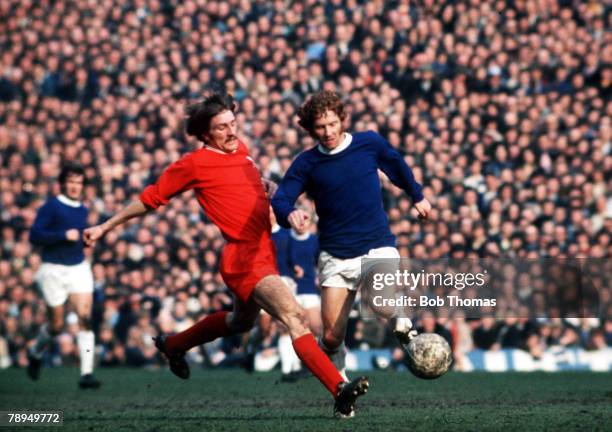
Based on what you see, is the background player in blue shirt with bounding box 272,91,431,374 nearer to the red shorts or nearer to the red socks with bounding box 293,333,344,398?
the red shorts

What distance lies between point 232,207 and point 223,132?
554mm

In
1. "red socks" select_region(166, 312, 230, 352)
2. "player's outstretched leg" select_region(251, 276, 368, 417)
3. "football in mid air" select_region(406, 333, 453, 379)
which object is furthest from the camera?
"red socks" select_region(166, 312, 230, 352)

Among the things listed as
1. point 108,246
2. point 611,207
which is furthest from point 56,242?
point 611,207

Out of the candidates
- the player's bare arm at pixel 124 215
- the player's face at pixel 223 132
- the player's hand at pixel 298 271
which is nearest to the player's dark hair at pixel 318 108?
the player's face at pixel 223 132

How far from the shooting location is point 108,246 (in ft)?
51.6

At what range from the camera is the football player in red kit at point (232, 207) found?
295 inches

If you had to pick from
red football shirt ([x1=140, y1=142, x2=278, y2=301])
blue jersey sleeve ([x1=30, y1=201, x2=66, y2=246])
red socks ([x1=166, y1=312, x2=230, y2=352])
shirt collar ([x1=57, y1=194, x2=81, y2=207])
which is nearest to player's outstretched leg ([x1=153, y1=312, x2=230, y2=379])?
red socks ([x1=166, y1=312, x2=230, y2=352])

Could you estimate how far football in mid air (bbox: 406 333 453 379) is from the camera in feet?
24.5

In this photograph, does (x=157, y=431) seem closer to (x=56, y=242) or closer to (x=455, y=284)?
(x=56, y=242)

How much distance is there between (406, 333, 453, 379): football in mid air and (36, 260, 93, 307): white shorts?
507 centimetres

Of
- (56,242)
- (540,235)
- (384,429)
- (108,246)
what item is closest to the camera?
(384,429)

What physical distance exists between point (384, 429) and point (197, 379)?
633 cm

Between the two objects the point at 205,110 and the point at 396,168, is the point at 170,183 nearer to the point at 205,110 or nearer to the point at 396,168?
the point at 205,110

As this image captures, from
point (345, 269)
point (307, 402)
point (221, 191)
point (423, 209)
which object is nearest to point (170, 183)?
point (221, 191)
